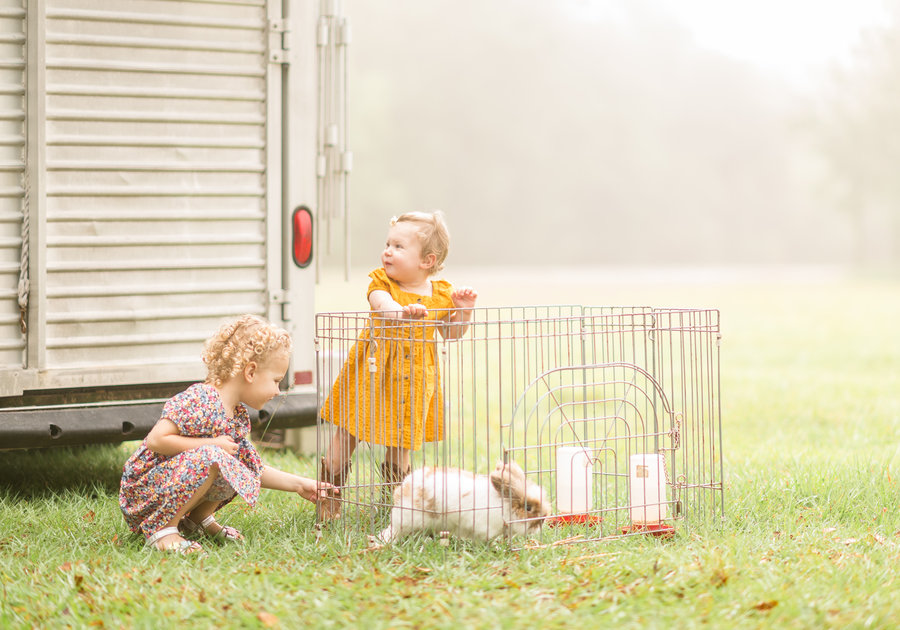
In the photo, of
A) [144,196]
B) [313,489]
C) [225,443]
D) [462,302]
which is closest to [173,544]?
[225,443]

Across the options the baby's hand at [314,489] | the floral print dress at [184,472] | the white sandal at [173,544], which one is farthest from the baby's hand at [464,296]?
the white sandal at [173,544]

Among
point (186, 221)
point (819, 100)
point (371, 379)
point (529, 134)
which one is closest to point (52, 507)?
point (186, 221)

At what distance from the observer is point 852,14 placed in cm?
4578

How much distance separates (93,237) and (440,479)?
1977 mm

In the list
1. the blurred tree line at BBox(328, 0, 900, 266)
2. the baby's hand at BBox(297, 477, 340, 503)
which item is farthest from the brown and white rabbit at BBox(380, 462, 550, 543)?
the blurred tree line at BBox(328, 0, 900, 266)

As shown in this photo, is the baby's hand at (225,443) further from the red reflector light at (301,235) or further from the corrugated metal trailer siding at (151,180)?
the red reflector light at (301,235)

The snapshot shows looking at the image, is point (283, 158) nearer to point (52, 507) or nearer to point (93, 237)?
point (93, 237)

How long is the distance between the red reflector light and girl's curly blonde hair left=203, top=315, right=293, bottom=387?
1.10m

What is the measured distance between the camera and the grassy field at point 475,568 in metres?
3.03

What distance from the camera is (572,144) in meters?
55.4

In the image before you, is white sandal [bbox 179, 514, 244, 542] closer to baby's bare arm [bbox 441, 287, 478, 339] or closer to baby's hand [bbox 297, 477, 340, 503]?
baby's hand [bbox 297, 477, 340, 503]

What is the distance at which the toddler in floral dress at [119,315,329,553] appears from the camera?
12.4 feet

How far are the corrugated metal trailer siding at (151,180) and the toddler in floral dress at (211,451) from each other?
36.1 inches

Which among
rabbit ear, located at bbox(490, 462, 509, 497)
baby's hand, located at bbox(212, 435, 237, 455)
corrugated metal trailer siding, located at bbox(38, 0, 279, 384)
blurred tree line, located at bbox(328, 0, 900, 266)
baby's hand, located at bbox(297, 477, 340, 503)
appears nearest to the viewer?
rabbit ear, located at bbox(490, 462, 509, 497)
